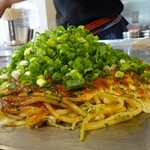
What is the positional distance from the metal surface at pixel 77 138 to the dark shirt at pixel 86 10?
1516mm

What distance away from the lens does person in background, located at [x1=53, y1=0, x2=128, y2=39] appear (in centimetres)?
209

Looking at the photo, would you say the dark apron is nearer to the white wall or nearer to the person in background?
the person in background

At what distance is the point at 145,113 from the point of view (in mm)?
740

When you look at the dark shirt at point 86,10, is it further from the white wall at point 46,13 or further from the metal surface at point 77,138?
the white wall at point 46,13

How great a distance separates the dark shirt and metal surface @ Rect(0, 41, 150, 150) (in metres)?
1.52

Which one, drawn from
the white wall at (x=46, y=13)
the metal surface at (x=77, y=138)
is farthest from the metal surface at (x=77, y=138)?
the white wall at (x=46, y=13)

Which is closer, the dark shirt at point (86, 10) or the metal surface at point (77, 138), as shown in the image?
the metal surface at point (77, 138)

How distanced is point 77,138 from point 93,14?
1.61 meters

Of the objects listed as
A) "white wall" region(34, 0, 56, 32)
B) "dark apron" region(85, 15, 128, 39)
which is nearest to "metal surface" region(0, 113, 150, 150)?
"dark apron" region(85, 15, 128, 39)

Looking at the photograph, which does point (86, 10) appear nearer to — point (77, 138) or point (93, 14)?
point (93, 14)

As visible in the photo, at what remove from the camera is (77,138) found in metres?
0.61

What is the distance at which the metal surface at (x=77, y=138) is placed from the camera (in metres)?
0.57

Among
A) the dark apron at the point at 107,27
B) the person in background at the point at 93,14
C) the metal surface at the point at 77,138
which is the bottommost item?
the metal surface at the point at 77,138

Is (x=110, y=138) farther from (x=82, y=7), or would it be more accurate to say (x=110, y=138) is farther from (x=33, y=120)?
(x=82, y=7)
